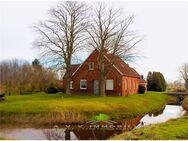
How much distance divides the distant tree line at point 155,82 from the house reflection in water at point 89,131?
41163 mm

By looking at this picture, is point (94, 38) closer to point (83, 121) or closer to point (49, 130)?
point (83, 121)

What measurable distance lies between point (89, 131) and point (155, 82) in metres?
46.9

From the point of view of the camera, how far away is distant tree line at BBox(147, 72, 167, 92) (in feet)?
213

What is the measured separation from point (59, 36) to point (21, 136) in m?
19.5

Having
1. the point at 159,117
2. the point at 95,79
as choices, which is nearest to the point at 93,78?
the point at 95,79

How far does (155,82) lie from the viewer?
65.9 m

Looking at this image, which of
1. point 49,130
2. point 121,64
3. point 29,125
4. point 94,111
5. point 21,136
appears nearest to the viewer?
point 21,136

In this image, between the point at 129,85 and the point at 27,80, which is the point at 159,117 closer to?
the point at 129,85

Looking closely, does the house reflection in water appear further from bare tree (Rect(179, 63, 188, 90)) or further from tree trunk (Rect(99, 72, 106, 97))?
bare tree (Rect(179, 63, 188, 90))

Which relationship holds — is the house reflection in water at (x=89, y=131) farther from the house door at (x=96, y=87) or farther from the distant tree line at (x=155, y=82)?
the distant tree line at (x=155, y=82)

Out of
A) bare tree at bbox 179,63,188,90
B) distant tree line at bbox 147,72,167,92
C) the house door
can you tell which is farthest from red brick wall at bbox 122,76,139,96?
bare tree at bbox 179,63,188,90

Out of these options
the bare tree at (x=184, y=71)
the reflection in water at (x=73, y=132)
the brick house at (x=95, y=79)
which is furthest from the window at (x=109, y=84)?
the bare tree at (x=184, y=71)

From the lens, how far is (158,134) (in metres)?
14.1

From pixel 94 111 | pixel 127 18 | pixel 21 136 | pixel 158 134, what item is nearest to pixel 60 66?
pixel 127 18
